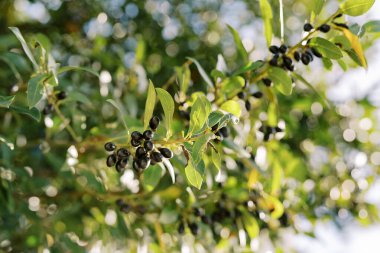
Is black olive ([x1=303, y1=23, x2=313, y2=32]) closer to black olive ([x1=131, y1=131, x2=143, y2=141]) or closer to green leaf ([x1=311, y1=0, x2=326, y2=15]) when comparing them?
green leaf ([x1=311, y1=0, x2=326, y2=15])

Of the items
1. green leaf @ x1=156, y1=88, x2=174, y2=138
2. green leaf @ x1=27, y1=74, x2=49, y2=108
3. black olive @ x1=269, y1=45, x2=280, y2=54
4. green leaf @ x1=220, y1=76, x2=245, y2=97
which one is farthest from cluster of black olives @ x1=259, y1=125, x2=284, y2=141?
green leaf @ x1=27, y1=74, x2=49, y2=108

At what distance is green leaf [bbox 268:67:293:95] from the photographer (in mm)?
1451

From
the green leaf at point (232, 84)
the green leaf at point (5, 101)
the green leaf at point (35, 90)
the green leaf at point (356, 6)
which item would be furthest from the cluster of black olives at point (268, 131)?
the green leaf at point (5, 101)

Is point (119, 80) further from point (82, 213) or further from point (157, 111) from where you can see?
point (82, 213)

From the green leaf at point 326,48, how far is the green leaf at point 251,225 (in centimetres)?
71

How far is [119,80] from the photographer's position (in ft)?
7.45

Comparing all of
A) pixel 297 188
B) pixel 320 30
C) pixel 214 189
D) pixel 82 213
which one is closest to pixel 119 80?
pixel 82 213

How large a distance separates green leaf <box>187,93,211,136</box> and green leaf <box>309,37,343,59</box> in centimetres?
43

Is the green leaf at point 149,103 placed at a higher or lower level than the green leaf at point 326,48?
higher

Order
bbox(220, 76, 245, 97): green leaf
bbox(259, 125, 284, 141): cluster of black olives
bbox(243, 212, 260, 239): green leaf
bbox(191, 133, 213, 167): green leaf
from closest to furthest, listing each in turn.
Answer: bbox(191, 133, 213, 167): green leaf, bbox(220, 76, 245, 97): green leaf, bbox(259, 125, 284, 141): cluster of black olives, bbox(243, 212, 260, 239): green leaf

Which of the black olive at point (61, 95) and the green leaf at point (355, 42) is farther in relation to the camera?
the black olive at point (61, 95)

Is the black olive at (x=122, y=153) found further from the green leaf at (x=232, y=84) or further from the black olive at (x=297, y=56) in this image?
the black olive at (x=297, y=56)

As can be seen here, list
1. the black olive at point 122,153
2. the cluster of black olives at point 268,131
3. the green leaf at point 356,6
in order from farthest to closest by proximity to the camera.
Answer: the cluster of black olives at point 268,131 < the green leaf at point 356,6 < the black olive at point 122,153

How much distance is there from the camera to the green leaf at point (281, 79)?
1451 mm
